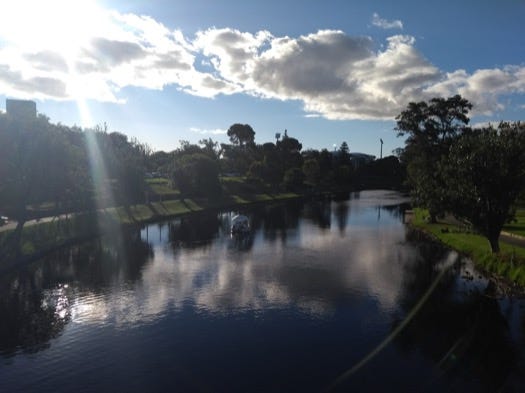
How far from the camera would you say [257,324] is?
1188 inches

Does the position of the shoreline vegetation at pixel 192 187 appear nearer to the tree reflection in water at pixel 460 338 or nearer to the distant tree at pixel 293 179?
the tree reflection in water at pixel 460 338

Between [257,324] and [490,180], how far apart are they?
84.0ft

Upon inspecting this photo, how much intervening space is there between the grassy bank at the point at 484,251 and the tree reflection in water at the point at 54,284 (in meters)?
32.4

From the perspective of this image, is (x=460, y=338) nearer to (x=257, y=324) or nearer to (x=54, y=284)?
(x=257, y=324)

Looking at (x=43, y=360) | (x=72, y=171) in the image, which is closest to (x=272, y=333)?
(x=43, y=360)

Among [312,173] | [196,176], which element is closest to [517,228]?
[196,176]

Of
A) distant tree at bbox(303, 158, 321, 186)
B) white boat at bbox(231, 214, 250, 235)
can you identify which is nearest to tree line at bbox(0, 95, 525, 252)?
white boat at bbox(231, 214, 250, 235)

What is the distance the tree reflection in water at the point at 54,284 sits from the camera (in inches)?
1149

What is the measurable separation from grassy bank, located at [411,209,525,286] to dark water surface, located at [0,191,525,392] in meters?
1.77

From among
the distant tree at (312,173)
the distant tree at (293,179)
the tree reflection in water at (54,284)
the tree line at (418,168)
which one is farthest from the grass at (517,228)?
the distant tree at (312,173)

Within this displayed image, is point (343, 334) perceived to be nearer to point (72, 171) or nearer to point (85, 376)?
point (85, 376)

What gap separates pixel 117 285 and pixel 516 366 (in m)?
30.5

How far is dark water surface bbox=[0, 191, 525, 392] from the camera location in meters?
22.9

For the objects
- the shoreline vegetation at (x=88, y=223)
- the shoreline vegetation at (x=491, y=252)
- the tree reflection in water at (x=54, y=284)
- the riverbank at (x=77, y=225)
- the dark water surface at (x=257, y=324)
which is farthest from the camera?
the shoreline vegetation at (x=88, y=223)
